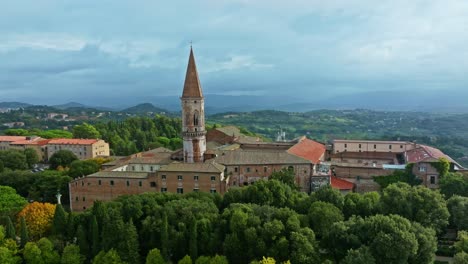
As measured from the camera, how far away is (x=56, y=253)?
36250 millimetres

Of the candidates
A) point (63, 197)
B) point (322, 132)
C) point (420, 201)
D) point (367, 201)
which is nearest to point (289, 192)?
point (367, 201)

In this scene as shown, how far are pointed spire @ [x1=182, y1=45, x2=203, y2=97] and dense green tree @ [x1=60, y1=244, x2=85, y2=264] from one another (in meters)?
24.7

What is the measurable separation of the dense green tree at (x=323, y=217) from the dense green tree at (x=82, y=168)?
35780 millimetres

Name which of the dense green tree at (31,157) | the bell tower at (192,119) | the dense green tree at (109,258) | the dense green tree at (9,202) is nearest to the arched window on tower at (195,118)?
the bell tower at (192,119)

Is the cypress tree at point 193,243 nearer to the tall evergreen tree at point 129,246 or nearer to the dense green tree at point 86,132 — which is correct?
the tall evergreen tree at point 129,246

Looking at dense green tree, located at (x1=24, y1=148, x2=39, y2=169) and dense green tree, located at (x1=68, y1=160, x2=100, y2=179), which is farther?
dense green tree, located at (x1=24, y1=148, x2=39, y2=169)

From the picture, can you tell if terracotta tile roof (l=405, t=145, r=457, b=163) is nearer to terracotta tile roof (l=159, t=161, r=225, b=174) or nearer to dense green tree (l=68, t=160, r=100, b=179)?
terracotta tile roof (l=159, t=161, r=225, b=174)

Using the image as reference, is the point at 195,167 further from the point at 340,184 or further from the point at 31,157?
the point at 31,157

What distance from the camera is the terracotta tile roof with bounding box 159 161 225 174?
48675 millimetres

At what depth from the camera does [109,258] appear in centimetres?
3381

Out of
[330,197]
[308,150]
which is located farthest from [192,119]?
[330,197]

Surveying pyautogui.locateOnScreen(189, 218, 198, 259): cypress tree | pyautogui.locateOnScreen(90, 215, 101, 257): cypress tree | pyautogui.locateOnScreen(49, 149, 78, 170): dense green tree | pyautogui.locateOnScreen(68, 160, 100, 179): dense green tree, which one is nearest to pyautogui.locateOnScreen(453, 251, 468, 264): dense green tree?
pyautogui.locateOnScreen(189, 218, 198, 259): cypress tree

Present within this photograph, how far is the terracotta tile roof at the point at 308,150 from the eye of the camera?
54594mm

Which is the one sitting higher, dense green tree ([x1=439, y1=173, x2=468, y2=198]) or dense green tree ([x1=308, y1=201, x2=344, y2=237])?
dense green tree ([x1=439, y1=173, x2=468, y2=198])
